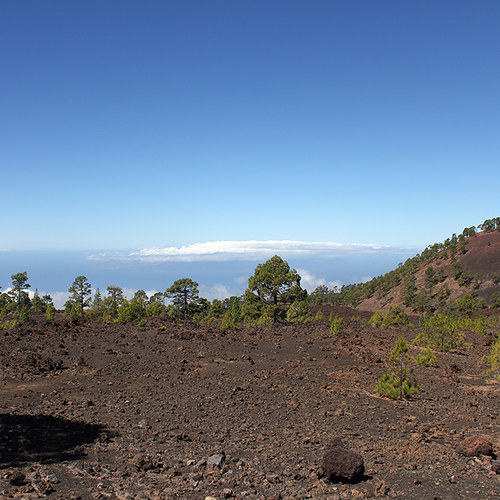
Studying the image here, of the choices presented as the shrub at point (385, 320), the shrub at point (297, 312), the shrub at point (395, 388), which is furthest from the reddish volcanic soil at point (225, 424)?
the shrub at point (297, 312)

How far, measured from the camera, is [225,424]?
31.0 feet

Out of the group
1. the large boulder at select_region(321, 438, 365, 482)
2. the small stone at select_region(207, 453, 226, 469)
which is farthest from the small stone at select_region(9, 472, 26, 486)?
the large boulder at select_region(321, 438, 365, 482)

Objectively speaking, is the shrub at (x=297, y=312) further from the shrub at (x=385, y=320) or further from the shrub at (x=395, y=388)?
the shrub at (x=395, y=388)

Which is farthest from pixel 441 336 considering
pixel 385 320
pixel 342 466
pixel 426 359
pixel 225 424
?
pixel 342 466

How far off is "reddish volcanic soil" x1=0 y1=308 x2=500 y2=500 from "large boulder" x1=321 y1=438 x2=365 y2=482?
173 mm

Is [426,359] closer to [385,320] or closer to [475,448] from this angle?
[475,448]

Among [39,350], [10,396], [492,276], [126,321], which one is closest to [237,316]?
[126,321]

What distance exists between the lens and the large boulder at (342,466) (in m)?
6.47

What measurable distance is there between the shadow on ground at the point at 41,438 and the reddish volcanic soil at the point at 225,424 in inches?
1.6

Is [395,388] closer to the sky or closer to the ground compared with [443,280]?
closer to the sky

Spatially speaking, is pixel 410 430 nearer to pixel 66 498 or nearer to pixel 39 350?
pixel 66 498

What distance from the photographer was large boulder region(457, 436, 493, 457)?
24.2 feet

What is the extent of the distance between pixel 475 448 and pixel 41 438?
879cm

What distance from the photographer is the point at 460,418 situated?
999 cm
